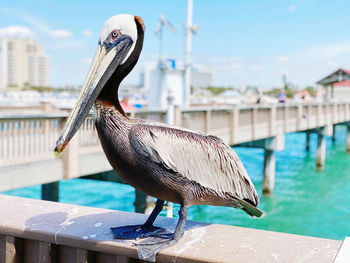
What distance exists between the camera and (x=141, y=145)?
2486 mm

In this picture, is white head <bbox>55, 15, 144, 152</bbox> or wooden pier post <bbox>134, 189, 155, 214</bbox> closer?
white head <bbox>55, 15, 144, 152</bbox>

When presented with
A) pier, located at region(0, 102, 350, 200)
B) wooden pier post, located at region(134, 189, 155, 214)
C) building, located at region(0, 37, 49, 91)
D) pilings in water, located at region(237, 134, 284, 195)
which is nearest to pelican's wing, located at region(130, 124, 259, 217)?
pier, located at region(0, 102, 350, 200)

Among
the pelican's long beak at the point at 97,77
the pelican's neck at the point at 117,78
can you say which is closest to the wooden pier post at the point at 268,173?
the pelican's neck at the point at 117,78

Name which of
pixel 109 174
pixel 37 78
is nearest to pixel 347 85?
pixel 109 174

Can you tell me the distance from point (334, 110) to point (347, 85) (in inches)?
1088

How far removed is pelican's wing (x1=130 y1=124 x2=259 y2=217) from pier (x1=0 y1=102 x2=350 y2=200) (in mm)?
2222

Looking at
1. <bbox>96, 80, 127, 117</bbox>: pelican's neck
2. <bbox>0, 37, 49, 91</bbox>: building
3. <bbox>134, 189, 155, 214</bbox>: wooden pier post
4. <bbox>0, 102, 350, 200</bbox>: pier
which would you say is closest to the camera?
<bbox>96, 80, 127, 117</bbox>: pelican's neck

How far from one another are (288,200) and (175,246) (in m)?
13.9

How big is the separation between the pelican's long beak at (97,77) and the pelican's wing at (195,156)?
12.6 inches

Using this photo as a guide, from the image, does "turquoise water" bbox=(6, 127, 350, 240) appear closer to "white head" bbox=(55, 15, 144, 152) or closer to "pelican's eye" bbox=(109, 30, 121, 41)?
"white head" bbox=(55, 15, 144, 152)

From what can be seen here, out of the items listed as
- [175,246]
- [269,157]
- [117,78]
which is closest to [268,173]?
[269,157]

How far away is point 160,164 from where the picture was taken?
8.21 feet

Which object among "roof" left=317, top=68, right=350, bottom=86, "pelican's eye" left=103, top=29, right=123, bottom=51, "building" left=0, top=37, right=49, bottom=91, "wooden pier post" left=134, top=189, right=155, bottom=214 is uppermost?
"building" left=0, top=37, right=49, bottom=91

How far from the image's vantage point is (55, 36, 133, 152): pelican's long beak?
247 cm
